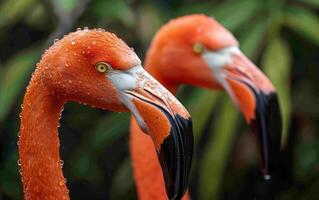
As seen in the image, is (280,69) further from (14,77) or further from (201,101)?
(14,77)

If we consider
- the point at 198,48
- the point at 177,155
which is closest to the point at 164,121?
the point at 177,155

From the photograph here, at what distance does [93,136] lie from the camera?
13.1 ft

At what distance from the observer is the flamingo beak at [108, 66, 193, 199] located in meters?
1.77

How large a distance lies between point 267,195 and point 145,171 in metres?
1.90

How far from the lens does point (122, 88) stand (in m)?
1.83

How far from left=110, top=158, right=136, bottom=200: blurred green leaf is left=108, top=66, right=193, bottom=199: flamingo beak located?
2124mm

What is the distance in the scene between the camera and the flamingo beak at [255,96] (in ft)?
7.98

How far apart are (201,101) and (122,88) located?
1885mm

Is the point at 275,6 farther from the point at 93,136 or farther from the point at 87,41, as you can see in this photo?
the point at 87,41

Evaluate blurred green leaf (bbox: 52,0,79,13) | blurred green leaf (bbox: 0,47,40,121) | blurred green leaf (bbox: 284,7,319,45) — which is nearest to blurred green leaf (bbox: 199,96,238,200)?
blurred green leaf (bbox: 284,7,319,45)

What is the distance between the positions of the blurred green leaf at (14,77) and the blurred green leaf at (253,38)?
0.98 meters

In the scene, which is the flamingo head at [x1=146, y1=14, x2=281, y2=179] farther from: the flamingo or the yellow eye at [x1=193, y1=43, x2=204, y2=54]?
the flamingo

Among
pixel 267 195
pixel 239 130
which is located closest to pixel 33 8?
pixel 239 130

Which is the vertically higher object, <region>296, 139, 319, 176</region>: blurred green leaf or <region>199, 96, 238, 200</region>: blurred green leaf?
<region>199, 96, 238, 200</region>: blurred green leaf
